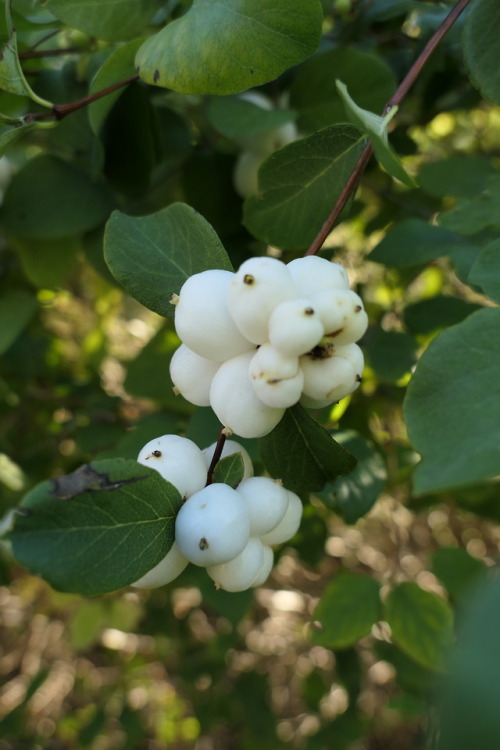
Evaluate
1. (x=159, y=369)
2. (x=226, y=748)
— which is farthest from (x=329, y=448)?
(x=226, y=748)

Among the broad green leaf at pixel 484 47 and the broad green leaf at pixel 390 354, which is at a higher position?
the broad green leaf at pixel 484 47

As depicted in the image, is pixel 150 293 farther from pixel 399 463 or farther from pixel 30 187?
pixel 399 463

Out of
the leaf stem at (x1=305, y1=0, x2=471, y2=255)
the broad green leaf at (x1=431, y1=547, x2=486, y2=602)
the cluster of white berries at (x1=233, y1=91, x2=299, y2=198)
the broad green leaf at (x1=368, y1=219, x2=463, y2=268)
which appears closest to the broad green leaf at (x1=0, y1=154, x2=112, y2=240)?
the cluster of white berries at (x1=233, y1=91, x2=299, y2=198)

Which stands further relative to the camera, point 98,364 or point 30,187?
point 98,364

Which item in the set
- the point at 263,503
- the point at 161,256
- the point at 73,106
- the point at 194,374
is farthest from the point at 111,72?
the point at 263,503

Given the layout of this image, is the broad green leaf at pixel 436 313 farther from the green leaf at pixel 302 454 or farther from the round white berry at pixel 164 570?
the round white berry at pixel 164 570

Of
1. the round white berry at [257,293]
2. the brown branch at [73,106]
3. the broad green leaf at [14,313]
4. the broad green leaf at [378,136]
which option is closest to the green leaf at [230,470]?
the round white berry at [257,293]
